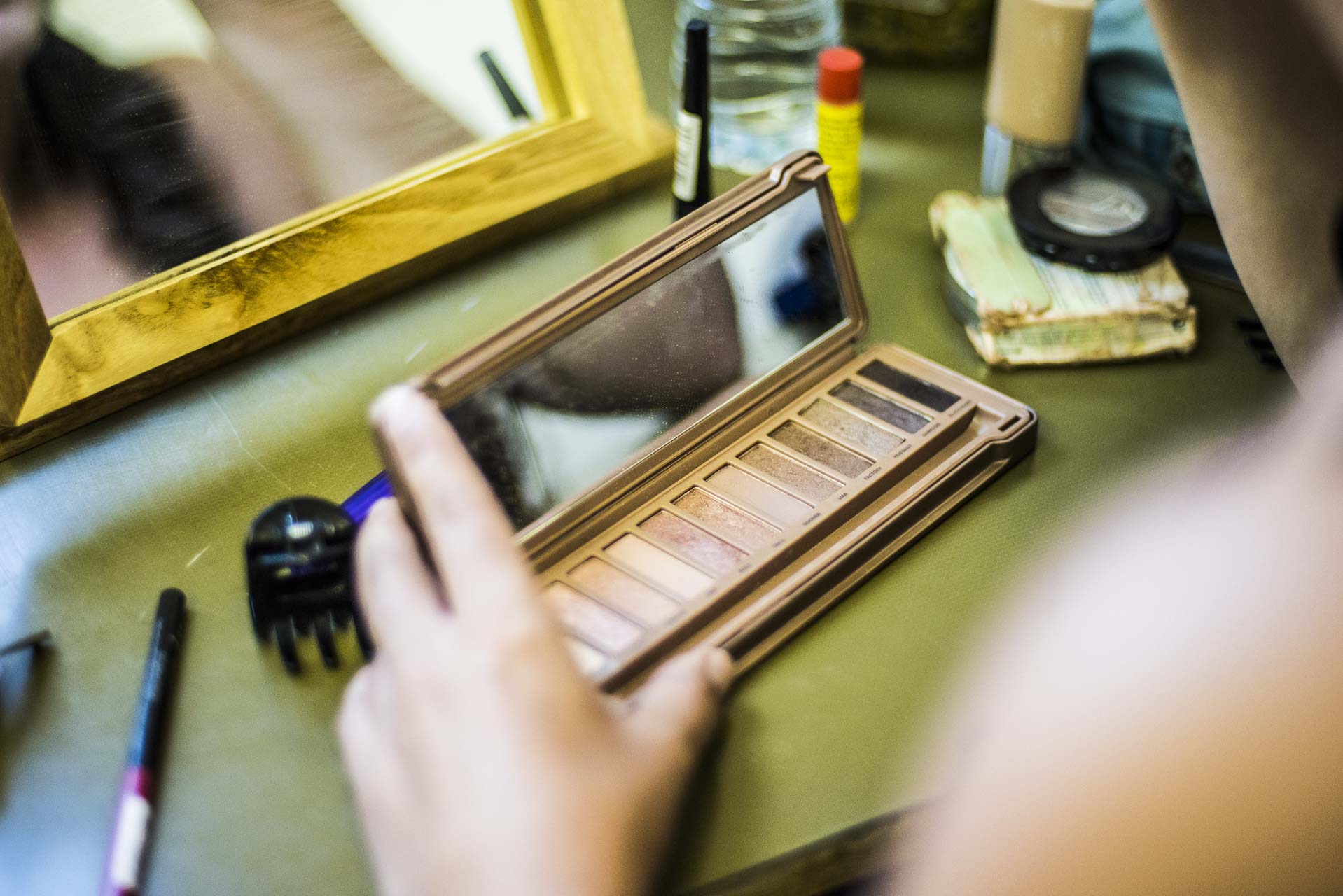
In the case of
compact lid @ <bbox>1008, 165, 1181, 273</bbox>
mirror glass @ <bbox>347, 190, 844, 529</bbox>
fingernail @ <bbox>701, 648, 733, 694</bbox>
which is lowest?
fingernail @ <bbox>701, 648, 733, 694</bbox>

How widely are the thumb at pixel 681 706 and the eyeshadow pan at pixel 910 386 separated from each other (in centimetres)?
19

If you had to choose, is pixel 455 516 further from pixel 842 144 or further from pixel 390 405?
pixel 842 144

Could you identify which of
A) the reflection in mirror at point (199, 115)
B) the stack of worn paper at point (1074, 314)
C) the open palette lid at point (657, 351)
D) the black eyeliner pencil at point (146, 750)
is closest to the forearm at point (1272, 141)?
the stack of worn paper at point (1074, 314)

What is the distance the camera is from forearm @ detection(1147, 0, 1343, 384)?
18.6 inches

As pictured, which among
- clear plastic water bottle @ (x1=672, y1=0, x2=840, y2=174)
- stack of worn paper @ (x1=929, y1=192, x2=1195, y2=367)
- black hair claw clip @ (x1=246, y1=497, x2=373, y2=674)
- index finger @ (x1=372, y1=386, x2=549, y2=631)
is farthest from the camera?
clear plastic water bottle @ (x1=672, y1=0, x2=840, y2=174)

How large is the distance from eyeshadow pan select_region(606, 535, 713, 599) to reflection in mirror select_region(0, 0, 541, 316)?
296 mm

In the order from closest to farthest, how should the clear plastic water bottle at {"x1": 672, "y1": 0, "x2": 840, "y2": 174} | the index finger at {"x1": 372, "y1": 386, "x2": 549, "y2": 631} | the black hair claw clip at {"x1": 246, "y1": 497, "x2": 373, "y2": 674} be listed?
the index finger at {"x1": 372, "y1": 386, "x2": 549, "y2": 631} → the black hair claw clip at {"x1": 246, "y1": 497, "x2": 373, "y2": 674} → the clear plastic water bottle at {"x1": 672, "y1": 0, "x2": 840, "y2": 174}

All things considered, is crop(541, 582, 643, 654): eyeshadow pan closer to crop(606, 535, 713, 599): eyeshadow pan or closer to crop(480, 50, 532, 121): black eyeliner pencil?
crop(606, 535, 713, 599): eyeshadow pan

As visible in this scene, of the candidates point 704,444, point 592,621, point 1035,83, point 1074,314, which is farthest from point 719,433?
point 1035,83

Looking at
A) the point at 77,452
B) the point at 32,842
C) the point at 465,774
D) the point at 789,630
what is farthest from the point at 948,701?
the point at 77,452

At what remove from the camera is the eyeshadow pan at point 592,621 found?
0.46 meters

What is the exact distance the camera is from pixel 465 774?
1.15ft

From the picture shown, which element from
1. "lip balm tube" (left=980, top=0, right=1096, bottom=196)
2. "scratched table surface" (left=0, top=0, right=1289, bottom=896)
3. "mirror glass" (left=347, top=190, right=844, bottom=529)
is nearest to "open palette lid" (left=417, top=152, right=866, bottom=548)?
"mirror glass" (left=347, top=190, right=844, bottom=529)

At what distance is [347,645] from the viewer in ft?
1.62
